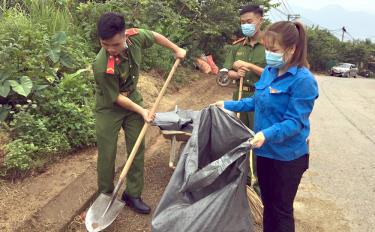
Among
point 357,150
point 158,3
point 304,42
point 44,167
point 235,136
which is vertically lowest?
point 357,150

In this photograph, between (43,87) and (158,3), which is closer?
(43,87)

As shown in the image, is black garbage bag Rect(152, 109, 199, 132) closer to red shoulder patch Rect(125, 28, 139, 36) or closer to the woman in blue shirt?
red shoulder patch Rect(125, 28, 139, 36)

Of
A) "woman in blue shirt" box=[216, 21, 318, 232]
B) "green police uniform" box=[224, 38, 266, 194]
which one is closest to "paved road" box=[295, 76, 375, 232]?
"green police uniform" box=[224, 38, 266, 194]

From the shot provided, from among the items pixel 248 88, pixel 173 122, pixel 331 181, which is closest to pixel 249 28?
pixel 248 88

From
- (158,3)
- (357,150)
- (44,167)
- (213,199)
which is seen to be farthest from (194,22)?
(213,199)

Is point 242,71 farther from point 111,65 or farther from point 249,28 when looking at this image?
point 111,65

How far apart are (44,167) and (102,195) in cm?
100

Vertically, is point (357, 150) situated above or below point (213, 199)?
below

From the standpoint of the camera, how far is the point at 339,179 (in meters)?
4.89

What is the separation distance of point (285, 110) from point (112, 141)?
1.54 metres

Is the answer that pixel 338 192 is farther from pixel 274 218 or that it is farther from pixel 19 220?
pixel 19 220

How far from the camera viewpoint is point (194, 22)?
34.7 feet

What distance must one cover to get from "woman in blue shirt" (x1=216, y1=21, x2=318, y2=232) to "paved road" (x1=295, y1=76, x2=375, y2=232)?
1.17m

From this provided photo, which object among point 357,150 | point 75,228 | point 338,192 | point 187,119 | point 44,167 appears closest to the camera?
point 75,228
